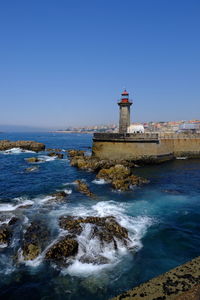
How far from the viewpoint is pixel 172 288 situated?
4.48 m

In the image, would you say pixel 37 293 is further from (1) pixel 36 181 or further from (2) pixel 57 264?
(1) pixel 36 181

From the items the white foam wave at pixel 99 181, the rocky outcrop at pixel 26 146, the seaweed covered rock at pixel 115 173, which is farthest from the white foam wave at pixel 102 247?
the rocky outcrop at pixel 26 146

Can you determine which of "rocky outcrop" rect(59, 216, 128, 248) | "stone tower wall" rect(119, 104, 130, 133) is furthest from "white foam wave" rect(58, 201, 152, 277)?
"stone tower wall" rect(119, 104, 130, 133)

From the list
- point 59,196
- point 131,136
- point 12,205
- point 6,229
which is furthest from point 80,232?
point 131,136

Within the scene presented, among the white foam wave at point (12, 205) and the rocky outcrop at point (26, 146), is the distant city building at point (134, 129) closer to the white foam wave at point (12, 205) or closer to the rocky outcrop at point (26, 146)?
the white foam wave at point (12, 205)

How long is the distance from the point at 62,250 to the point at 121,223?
3.83 meters

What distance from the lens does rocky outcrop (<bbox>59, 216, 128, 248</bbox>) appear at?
9.66 metres

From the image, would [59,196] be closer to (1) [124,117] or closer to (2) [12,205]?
(2) [12,205]

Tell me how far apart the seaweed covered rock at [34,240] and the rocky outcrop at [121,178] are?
8.40m

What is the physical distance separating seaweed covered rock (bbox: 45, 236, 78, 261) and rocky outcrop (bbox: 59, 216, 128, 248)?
36.0 inches

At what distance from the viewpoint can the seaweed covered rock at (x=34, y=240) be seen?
28.5 feet

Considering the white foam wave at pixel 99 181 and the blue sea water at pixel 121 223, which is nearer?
the blue sea water at pixel 121 223

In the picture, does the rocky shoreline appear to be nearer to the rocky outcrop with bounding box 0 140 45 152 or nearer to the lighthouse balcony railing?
the lighthouse balcony railing

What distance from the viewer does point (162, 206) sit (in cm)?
1417
